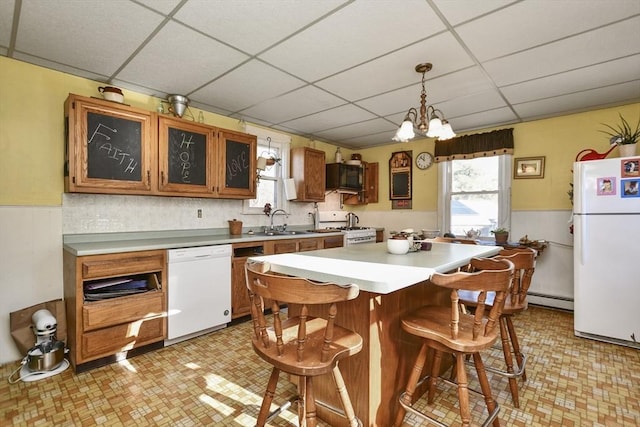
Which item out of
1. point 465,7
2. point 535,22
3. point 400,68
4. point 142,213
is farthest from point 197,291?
point 535,22

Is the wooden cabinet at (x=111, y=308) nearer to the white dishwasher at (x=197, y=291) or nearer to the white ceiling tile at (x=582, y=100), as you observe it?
the white dishwasher at (x=197, y=291)

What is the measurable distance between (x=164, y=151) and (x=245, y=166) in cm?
97

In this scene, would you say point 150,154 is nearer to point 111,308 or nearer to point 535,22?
point 111,308

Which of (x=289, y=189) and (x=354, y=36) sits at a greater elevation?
(x=354, y=36)

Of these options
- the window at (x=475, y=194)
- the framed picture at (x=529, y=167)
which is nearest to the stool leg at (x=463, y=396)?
the window at (x=475, y=194)

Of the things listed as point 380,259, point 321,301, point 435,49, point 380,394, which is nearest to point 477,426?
point 380,394

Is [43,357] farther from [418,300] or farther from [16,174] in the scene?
[418,300]

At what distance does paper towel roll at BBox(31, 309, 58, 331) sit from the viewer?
230 centimetres

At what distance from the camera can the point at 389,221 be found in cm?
544

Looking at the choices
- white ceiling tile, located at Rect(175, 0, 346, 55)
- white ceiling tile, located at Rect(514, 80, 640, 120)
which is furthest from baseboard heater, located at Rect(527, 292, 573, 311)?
white ceiling tile, located at Rect(175, 0, 346, 55)

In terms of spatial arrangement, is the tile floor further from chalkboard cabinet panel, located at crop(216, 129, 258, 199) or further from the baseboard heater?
chalkboard cabinet panel, located at crop(216, 129, 258, 199)

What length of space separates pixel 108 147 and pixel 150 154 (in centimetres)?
34

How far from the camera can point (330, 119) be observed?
402cm

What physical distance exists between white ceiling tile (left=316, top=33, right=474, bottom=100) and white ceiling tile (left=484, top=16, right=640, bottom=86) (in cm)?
35
